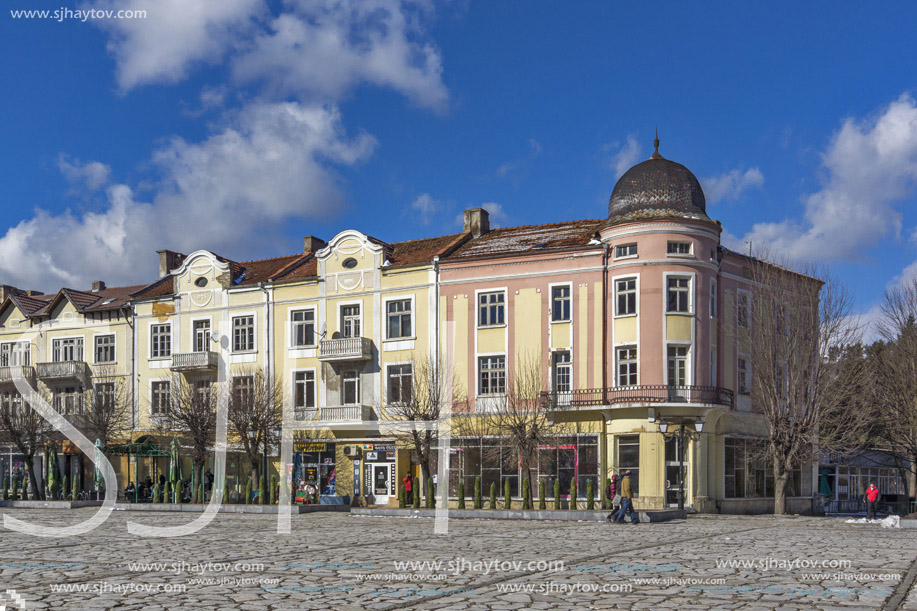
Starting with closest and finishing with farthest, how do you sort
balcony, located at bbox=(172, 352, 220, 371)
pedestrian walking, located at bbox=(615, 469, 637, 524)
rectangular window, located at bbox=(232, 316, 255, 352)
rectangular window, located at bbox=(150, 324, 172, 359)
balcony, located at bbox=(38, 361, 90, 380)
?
pedestrian walking, located at bbox=(615, 469, 637, 524) < balcony, located at bbox=(172, 352, 220, 371) < rectangular window, located at bbox=(232, 316, 255, 352) < rectangular window, located at bbox=(150, 324, 172, 359) < balcony, located at bbox=(38, 361, 90, 380)

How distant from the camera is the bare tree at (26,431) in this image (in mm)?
44906

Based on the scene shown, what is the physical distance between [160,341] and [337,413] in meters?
11.6

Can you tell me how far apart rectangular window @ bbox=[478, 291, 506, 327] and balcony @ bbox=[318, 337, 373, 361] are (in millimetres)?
5328

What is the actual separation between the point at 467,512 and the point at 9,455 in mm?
31977

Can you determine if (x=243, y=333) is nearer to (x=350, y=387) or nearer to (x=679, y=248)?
(x=350, y=387)

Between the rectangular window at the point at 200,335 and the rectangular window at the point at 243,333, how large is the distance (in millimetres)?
1631

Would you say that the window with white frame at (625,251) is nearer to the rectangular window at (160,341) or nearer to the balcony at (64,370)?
the rectangular window at (160,341)

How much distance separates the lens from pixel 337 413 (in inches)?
1700

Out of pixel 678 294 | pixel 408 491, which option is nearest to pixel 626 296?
pixel 678 294

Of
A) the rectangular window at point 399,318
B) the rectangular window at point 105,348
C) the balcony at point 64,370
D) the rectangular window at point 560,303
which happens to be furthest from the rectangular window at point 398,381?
the balcony at point 64,370

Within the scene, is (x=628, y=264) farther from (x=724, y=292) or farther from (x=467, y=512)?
(x=467, y=512)

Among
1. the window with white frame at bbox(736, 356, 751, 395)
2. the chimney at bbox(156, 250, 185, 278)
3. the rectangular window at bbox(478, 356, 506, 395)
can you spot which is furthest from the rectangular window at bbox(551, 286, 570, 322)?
the chimney at bbox(156, 250, 185, 278)

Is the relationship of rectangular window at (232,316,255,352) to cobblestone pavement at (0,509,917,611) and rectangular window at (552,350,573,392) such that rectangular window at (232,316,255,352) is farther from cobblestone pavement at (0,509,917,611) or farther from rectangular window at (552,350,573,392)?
cobblestone pavement at (0,509,917,611)

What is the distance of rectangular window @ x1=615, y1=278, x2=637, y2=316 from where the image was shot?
38562mm
